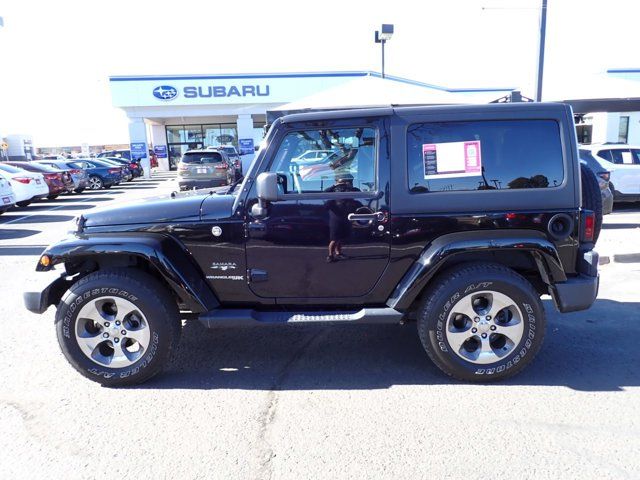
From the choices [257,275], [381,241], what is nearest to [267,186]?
[257,275]

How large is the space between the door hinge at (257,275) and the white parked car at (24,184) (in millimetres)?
12697

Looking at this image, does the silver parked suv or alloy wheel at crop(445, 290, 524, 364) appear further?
the silver parked suv

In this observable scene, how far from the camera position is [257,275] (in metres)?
3.58

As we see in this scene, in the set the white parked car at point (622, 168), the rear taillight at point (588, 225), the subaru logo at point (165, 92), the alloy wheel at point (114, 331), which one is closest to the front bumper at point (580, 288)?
the rear taillight at point (588, 225)

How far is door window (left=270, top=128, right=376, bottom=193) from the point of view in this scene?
3.49m

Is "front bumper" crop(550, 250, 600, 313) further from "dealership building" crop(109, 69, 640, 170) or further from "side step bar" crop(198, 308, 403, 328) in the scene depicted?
"dealership building" crop(109, 69, 640, 170)

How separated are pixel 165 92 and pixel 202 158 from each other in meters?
15.7

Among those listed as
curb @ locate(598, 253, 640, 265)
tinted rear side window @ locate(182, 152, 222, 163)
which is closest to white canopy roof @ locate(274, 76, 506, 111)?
curb @ locate(598, 253, 640, 265)

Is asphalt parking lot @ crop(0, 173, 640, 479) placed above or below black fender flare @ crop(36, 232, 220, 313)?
below

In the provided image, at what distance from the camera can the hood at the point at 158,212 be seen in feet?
11.6

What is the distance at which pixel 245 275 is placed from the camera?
358 centimetres

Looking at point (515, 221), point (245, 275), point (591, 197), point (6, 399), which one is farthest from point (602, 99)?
A: point (6, 399)

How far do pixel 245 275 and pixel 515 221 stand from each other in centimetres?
206

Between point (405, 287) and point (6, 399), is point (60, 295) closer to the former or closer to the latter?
point (6, 399)
